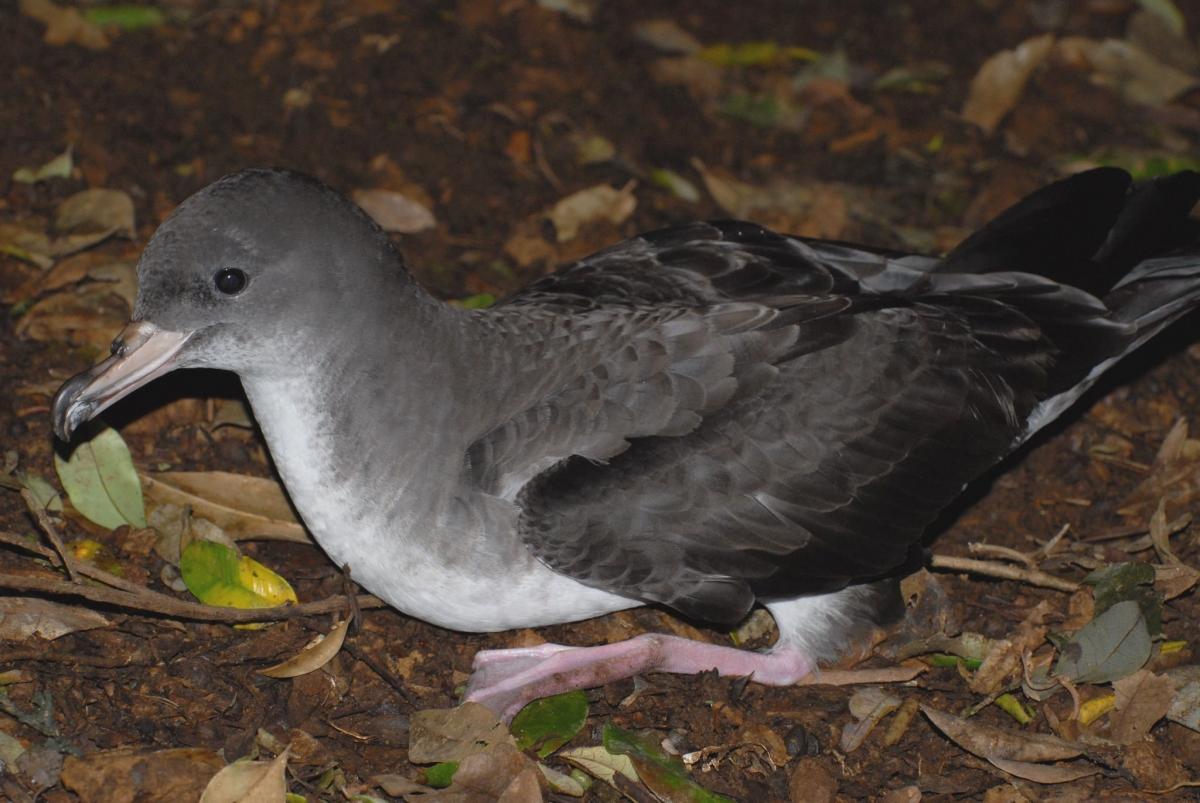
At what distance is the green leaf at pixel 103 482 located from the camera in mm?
6250

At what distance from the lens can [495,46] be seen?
9.28 metres

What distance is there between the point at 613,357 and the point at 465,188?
2.96 metres

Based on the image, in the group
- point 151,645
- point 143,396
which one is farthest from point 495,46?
point 151,645

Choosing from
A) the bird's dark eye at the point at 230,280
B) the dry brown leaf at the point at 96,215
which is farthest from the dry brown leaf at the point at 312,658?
the dry brown leaf at the point at 96,215

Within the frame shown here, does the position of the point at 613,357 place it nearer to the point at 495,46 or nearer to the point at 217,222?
the point at 217,222

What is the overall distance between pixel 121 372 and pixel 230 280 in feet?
1.83

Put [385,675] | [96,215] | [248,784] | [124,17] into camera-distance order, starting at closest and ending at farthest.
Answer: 1. [248,784]
2. [385,675]
3. [96,215]
4. [124,17]

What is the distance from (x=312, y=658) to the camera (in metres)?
5.76

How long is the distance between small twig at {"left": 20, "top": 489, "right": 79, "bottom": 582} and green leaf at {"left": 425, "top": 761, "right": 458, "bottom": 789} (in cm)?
163

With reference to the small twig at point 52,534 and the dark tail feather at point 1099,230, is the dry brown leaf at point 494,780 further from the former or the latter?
Result: the dark tail feather at point 1099,230

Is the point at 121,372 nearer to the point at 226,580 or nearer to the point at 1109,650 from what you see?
the point at 226,580

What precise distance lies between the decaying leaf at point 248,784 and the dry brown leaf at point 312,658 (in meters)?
0.58

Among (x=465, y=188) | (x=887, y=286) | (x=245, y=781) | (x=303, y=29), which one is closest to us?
(x=245, y=781)

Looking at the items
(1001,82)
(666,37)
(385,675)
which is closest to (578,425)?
(385,675)
